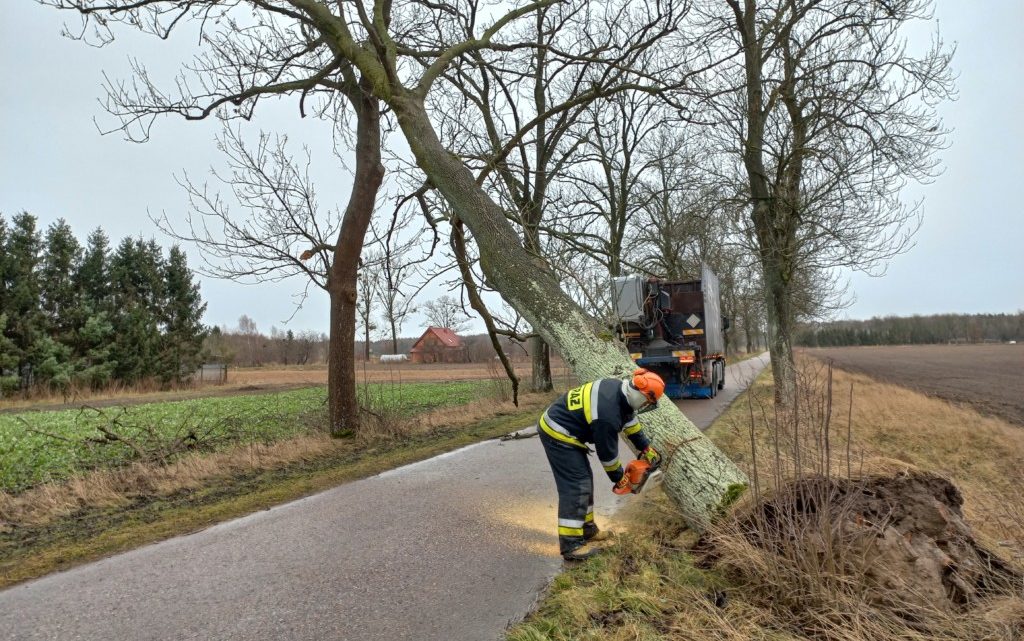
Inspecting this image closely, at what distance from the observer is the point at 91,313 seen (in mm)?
28625

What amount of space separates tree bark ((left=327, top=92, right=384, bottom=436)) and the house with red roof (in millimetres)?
43789

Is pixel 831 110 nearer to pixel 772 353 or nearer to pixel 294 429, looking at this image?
pixel 772 353

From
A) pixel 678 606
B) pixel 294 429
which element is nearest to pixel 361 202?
pixel 294 429

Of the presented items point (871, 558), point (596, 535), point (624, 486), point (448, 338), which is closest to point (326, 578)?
point (596, 535)

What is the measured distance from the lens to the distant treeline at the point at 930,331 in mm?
95000

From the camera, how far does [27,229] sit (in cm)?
2670

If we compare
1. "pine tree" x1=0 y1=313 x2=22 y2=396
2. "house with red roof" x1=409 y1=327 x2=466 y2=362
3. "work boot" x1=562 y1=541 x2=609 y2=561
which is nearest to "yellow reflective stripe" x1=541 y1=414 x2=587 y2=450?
"work boot" x1=562 y1=541 x2=609 y2=561

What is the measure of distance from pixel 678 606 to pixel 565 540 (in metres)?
1.26

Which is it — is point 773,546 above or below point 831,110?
below

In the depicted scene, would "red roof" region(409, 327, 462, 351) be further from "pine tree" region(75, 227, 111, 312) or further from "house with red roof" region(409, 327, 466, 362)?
"pine tree" region(75, 227, 111, 312)

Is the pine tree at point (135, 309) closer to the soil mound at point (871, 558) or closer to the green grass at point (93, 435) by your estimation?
the green grass at point (93, 435)

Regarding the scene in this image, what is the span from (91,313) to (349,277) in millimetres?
25893

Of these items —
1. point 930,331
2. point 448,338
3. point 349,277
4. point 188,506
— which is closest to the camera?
point 188,506

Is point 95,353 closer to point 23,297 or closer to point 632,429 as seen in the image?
point 23,297
